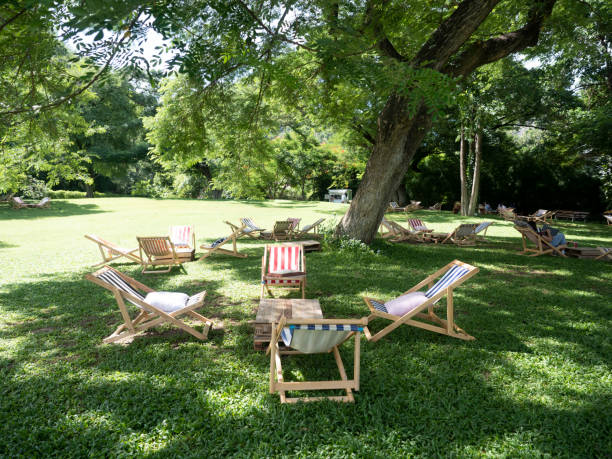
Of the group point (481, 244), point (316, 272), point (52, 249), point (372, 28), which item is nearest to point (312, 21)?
point (372, 28)

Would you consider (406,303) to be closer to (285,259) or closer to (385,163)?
(285,259)

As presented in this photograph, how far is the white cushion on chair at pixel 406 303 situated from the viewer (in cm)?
472

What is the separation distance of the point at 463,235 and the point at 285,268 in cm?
785

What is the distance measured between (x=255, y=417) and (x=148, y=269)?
6.71m

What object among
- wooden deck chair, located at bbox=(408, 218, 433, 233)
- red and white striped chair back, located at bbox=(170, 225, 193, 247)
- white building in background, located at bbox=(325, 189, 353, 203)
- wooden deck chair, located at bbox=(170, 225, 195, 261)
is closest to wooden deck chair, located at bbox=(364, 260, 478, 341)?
wooden deck chair, located at bbox=(170, 225, 195, 261)

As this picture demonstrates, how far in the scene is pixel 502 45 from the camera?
8.87m

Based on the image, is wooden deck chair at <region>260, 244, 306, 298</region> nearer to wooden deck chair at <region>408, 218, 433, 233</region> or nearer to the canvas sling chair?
wooden deck chair at <region>408, 218, 433, 233</region>

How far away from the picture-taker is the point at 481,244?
12680mm

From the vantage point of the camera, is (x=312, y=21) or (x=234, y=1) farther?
(x=312, y=21)

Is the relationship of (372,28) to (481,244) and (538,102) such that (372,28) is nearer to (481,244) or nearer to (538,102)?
(481,244)

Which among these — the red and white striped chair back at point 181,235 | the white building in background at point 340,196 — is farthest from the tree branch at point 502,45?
the white building in background at point 340,196

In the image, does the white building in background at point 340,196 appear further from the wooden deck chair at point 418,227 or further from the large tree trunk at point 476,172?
the wooden deck chair at point 418,227

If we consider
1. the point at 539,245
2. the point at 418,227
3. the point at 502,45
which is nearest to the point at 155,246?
the point at 418,227

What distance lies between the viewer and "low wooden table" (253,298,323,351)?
168 inches
